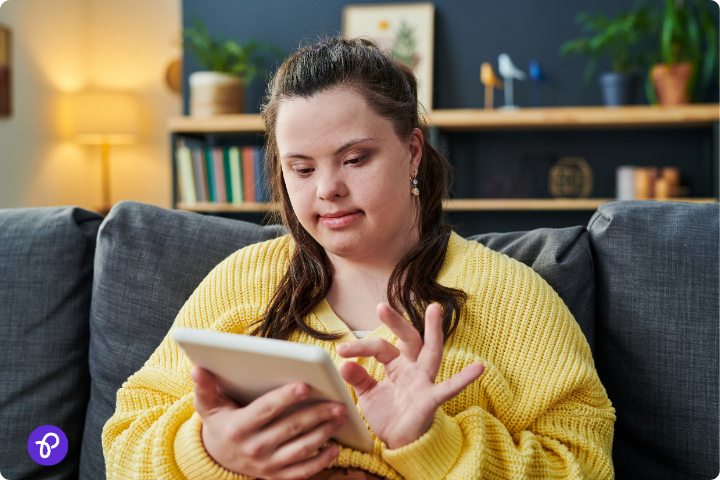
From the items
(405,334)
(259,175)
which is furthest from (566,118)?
(405,334)

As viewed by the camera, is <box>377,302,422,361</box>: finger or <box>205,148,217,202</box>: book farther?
<box>205,148,217,202</box>: book

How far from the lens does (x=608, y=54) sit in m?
3.14

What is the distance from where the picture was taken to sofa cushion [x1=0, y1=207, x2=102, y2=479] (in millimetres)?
1337

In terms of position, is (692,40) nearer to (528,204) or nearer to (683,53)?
(683,53)

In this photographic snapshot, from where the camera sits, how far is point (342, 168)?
A: 103 cm

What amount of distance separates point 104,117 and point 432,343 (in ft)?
11.9

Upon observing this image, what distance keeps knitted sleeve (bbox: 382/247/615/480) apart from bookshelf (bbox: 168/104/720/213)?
5.69ft

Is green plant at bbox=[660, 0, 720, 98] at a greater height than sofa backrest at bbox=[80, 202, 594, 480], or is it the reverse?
green plant at bbox=[660, 0, 720, 98]

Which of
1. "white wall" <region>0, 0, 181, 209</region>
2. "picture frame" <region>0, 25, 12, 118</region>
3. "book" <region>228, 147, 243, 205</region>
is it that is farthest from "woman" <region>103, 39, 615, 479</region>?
"white wall" <region>0, 0, 181, 209</region>

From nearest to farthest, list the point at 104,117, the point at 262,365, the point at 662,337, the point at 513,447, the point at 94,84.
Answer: the point at 262,365
the point at 513,447
the point at 662,337
the point at 104,117
the point at 94,84

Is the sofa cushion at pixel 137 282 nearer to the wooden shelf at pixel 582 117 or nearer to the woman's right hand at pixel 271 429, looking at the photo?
the woman's right hand at pixel 271 429

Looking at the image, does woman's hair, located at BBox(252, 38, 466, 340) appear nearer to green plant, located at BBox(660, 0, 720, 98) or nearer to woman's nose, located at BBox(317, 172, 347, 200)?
woman's nose, located at BBox(317, 172, 347, 200)

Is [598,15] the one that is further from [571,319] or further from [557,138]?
[571,319]

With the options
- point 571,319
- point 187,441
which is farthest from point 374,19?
point 187,441
